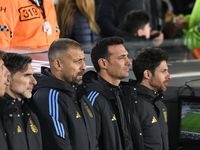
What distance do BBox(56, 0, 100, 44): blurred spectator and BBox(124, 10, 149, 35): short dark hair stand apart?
452 mm

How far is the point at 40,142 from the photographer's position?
1753mm

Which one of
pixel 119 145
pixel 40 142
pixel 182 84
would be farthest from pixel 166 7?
pixel 40 142

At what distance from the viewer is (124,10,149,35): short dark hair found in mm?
3753

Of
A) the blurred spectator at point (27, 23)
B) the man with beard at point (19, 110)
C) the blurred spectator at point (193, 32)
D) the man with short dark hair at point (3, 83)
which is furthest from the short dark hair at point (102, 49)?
the blurred spectator at point (193, 32)

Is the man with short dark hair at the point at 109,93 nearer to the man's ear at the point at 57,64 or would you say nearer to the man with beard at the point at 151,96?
the man with beard at the point at 151,96

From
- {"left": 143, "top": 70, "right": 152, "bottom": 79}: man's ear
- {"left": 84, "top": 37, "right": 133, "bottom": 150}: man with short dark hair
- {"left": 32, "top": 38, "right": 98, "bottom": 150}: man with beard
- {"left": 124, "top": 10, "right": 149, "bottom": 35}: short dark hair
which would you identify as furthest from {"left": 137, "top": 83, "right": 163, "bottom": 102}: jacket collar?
{"left": 124, "top": 10, "right": 149, "bottom": 35}: short dark hair

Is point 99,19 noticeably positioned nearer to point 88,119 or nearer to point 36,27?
point 36,27

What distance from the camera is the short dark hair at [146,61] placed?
2766mm

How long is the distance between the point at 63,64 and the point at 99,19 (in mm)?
2003

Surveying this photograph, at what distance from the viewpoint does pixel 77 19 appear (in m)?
3.38

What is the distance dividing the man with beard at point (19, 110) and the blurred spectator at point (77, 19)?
166cm

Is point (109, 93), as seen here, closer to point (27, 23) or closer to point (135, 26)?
point (27, 23)

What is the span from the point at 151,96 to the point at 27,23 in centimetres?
116

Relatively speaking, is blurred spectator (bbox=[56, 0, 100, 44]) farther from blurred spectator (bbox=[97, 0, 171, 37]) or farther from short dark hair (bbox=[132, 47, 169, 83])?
short dark hair (bbox=[132, 47, 169, 83])
